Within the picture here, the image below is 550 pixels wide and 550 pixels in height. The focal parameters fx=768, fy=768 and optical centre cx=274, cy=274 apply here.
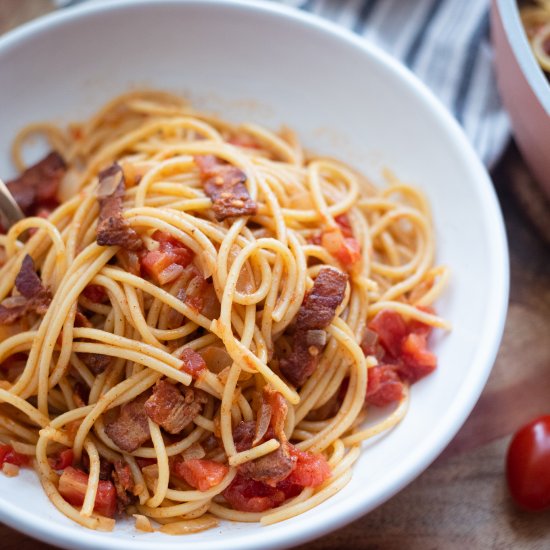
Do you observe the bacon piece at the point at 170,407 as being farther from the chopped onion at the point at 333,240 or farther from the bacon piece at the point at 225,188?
the chopped onion at the point at 333,240

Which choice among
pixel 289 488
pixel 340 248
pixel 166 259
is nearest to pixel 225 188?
pixel 166 259

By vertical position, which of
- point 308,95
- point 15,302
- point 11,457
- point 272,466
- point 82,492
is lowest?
point 272,466

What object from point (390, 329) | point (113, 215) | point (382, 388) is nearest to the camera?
point (113, 215)

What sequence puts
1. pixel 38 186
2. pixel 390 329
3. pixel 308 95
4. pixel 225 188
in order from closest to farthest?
pixel 225 188 < pixel 390 329 < pixel 38 186 < pixel 308 95

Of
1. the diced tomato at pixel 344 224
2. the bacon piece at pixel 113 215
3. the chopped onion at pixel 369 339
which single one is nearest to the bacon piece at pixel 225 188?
the bacon piece at pixel 113 215

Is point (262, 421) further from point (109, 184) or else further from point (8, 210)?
point (8, 210)
